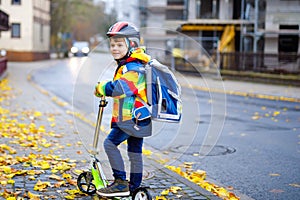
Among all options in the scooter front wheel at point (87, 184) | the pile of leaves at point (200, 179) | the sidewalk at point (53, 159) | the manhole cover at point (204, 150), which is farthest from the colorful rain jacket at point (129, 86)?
the manhole cover at point (204, 150)

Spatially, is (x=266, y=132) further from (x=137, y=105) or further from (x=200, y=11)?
(x=200, y=11)

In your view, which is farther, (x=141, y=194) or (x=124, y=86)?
(x=141, y=194)

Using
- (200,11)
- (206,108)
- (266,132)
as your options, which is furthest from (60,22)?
(266,132)

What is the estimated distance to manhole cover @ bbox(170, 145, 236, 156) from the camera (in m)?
8.78

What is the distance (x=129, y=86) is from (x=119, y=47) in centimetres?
43

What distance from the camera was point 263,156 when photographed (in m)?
8.67

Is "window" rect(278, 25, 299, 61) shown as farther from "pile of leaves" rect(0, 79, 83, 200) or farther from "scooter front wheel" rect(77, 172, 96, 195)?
"scooter front wheel" rect(77, 172, 96, 195)

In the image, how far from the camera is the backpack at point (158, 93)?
194 inches

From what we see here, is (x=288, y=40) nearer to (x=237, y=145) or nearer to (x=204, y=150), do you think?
(x=237, y=145)

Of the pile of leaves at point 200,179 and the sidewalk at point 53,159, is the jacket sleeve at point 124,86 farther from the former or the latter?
the pile of leaves at point 200,179

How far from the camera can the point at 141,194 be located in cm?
510

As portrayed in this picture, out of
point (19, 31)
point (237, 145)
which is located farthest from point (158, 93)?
point (19, 31)

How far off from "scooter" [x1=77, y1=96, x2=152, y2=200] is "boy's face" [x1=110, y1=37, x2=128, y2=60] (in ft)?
1.59

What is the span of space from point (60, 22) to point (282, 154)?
63.0 m
